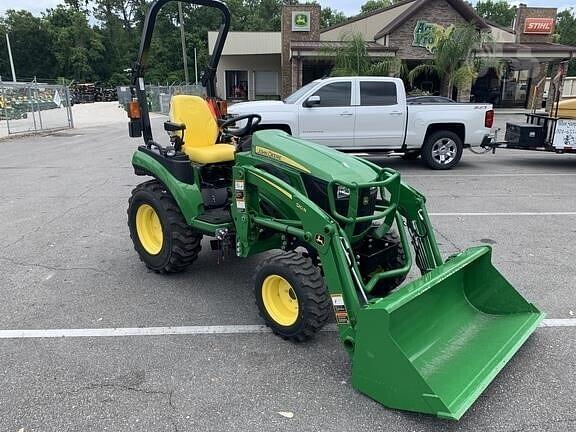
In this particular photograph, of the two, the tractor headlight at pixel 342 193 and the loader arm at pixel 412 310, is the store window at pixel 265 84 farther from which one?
the tractor headlight at pixel 342 193

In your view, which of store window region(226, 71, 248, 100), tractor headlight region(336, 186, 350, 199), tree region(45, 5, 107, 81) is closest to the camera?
tractor headlight region(336, 186, 350, 199)

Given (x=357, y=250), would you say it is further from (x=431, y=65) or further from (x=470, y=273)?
(x=431, y=65)

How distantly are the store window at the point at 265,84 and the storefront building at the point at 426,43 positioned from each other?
433 centimetres

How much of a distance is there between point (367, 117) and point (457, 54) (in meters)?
13.4

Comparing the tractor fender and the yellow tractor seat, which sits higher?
the yellow tractor seat

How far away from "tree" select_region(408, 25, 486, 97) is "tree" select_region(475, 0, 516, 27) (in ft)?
194

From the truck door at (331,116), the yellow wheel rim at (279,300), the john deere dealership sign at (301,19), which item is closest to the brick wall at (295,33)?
the john deere dealership sign at (301,19)

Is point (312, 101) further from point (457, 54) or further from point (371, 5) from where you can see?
point (371, 5)

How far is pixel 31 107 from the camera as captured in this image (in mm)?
19141

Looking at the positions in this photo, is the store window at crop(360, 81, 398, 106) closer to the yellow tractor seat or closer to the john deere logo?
the yellow tractor seat

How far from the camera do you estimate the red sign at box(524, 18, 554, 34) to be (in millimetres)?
28250

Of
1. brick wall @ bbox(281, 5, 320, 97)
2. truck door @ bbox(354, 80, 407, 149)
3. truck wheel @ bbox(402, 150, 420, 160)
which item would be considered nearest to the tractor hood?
truck door @ bbox(354, 80, 407, 149)

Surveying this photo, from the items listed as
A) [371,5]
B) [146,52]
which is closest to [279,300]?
[146,52]

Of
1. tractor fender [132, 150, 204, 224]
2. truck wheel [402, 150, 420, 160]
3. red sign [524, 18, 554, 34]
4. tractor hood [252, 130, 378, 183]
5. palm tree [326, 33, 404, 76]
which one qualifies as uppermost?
red sign [524, 18, 554, 34]
